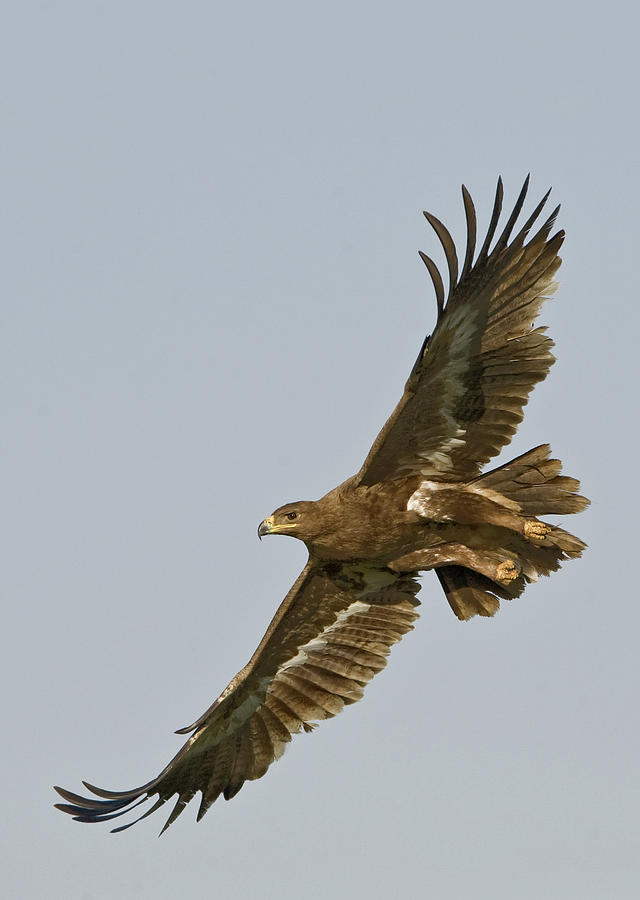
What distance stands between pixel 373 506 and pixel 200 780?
10.0ft

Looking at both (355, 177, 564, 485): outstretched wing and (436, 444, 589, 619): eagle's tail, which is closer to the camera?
(355, 177, 564, 485): outstretched wing

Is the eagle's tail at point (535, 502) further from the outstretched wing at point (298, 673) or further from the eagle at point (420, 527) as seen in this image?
the outstretched wing at point (298, 673)

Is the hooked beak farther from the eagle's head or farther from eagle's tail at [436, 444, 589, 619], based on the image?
eagle's tail at [436, 444, 589, 619]

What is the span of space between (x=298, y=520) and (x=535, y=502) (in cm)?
185

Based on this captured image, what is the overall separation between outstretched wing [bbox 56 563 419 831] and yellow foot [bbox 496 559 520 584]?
3.88 feet

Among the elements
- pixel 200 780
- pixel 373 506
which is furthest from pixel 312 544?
pixel 200 780

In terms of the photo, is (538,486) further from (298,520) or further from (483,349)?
(298,520)

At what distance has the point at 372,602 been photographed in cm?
1312

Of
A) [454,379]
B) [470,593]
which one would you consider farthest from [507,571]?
[454,379]

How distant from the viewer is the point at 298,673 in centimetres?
1329

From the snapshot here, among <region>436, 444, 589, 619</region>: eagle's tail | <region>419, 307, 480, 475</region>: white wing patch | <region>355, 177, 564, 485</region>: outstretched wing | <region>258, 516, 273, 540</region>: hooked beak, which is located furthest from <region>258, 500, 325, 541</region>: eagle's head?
<region>436, 444, 589, 619</region>: eagle's tail

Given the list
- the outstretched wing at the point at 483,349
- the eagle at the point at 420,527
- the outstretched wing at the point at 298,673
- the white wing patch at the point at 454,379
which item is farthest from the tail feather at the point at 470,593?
the outstretched wing at the point at 483,349

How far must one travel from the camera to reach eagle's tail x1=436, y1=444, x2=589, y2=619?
11.6m

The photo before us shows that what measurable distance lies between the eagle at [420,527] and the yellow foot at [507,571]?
1 cm
